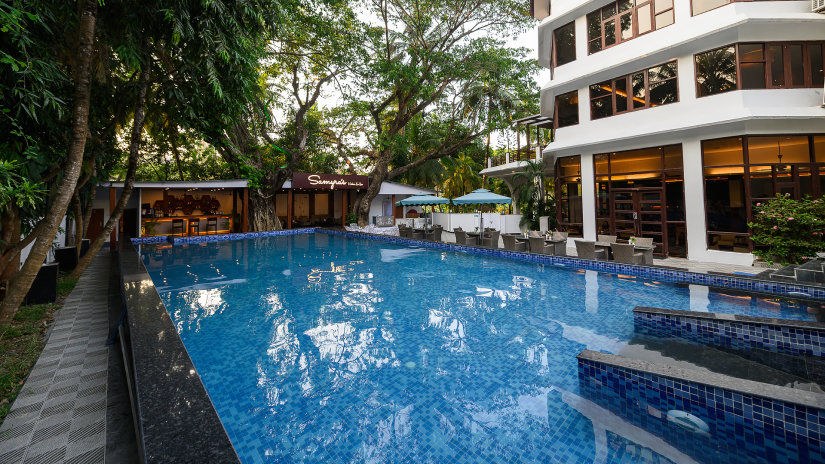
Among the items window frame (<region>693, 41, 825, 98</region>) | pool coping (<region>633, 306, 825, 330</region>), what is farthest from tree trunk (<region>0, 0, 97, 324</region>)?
window frame (<region>693, 41, 825, 98</region>)

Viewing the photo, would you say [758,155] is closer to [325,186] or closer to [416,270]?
[416,270]

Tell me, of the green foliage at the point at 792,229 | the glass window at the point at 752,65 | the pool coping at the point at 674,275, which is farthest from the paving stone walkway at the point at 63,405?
the glass window at the point at 752,65

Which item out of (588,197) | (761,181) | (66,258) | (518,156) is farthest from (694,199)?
(66,258)

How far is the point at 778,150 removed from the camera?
8445 mm

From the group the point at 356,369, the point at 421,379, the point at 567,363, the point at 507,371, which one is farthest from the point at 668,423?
the point at 356,369

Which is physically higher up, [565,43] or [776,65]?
[565,43]

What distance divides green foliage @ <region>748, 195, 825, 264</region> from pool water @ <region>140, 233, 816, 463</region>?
9.41 feet

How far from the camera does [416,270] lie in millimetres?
8852

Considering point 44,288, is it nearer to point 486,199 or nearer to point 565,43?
point 486,199

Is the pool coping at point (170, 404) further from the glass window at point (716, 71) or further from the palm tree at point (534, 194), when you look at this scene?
the palm tree at point (534, 194)

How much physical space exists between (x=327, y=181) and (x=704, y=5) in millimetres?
16092

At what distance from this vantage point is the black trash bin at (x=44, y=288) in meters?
5.44

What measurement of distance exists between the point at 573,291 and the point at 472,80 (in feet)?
46.6

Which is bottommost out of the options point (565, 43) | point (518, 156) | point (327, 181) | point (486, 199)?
point (486, 199)
